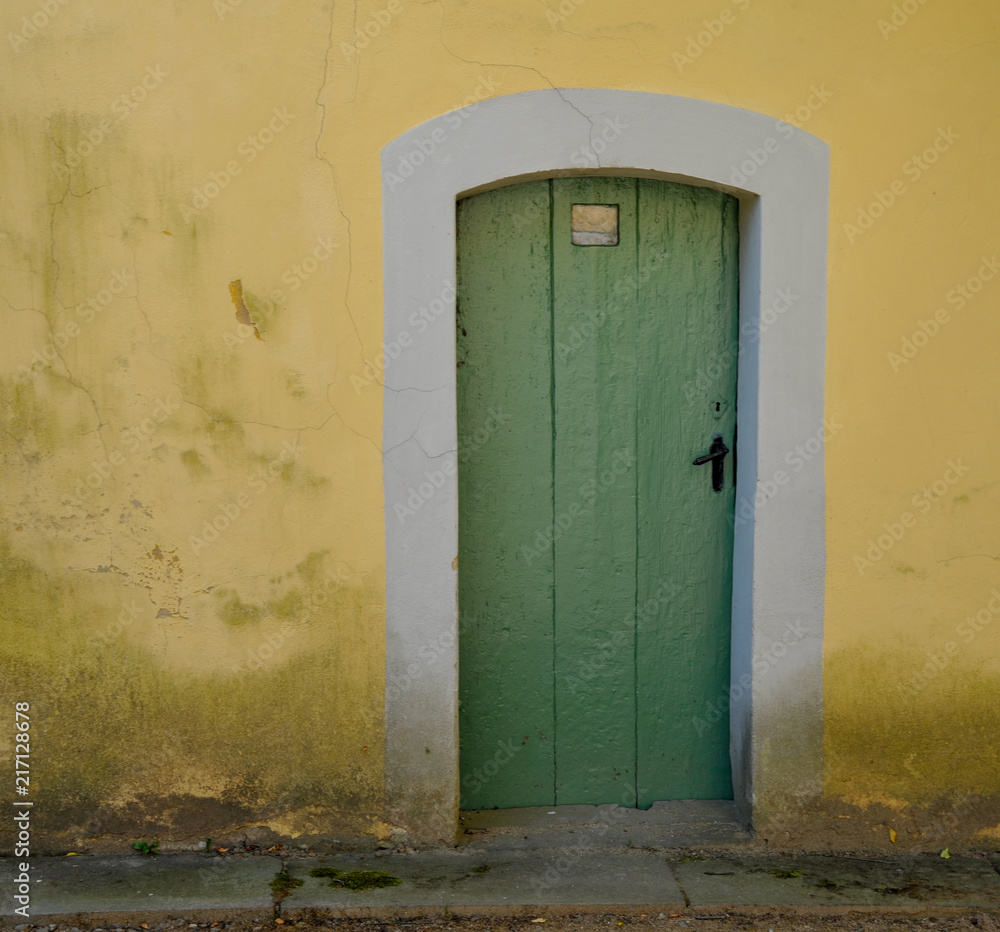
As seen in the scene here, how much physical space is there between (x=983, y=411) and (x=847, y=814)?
150 centimetres

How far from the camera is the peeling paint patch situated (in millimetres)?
2939

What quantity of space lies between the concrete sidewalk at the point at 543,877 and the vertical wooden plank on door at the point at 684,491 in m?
0.30

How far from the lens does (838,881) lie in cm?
290

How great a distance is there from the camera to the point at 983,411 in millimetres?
3043

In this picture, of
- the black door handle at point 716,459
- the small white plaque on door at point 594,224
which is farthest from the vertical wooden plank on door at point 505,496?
the black door handle at point 716,459

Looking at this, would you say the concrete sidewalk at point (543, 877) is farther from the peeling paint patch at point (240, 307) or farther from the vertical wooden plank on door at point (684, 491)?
the peeling paint patch at point (240, 307)

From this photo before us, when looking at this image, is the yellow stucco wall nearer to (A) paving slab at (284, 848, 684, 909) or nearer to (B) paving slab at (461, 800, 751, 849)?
(A) paving slab at (284, 848, 684, 909)

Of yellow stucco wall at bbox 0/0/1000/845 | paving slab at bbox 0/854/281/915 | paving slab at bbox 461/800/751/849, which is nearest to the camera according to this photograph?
paving slab at bbox 0/854/281/915

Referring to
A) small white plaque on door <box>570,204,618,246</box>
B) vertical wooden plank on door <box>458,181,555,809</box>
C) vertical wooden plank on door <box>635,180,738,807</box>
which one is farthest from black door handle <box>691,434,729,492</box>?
small white plaque on door <box>570,204,618,246</box>

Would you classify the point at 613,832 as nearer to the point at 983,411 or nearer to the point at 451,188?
the point at 983,411

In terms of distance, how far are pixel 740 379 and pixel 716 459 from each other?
0.30 meters

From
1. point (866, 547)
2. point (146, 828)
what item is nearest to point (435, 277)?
point (866, 547)

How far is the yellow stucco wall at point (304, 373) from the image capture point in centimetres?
289

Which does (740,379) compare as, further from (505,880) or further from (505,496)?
(505,880)
